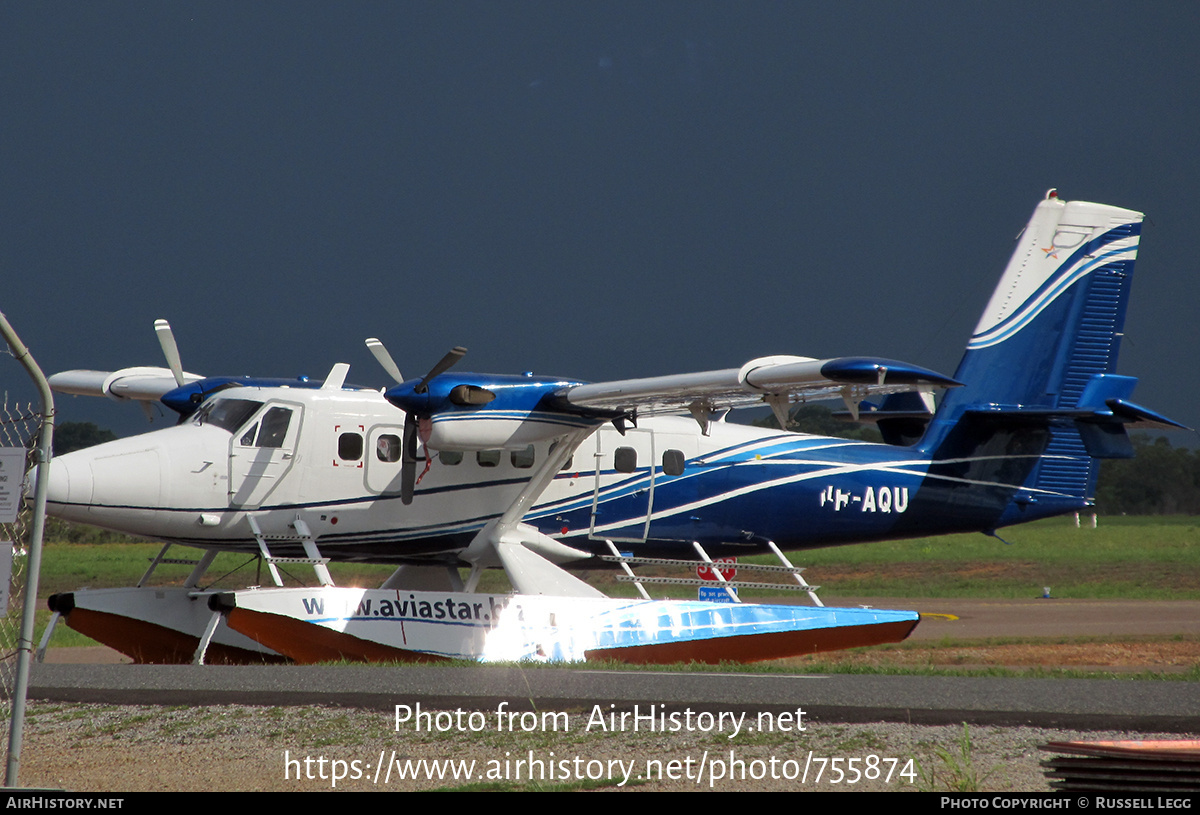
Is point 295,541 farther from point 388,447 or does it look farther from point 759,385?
point 759,385

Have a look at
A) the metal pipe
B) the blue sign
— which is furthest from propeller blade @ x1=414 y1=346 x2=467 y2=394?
the metal pipe

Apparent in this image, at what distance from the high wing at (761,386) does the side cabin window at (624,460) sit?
1687 millimetres

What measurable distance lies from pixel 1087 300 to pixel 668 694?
11.7 m

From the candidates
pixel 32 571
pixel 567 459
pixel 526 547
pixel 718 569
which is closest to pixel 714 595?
pixel 718 569

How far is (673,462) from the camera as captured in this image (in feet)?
50.6

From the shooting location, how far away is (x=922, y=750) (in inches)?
289

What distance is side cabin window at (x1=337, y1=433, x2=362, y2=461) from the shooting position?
15.0 m

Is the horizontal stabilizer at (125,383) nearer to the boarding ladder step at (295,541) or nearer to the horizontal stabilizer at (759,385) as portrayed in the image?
the boarding ladder step at (295,541)

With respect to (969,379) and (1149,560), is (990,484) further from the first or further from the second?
(1149,560)

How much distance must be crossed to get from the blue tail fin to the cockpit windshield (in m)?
9.95

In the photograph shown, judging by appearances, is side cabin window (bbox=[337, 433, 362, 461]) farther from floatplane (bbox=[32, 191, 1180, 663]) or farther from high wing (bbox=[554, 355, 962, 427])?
high wing (bbox=[554, 355, 962, 427])

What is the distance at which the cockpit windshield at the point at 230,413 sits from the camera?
14.7 meters

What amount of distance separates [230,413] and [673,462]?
570 centimetres

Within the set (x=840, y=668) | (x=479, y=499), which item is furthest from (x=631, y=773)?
(x=479, y=499)
